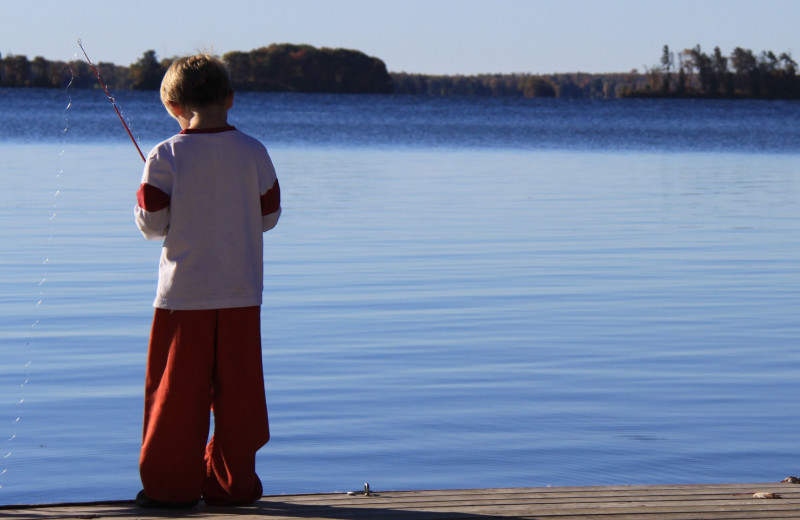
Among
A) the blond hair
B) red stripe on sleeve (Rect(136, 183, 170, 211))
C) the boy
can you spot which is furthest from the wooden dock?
the blond hair

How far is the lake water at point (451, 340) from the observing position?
18.8 ft

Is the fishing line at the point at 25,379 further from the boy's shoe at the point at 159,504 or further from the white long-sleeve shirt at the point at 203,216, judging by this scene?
the boy's shoe at the point at 159,504

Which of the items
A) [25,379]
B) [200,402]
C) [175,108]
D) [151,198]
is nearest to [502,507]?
[200,402]

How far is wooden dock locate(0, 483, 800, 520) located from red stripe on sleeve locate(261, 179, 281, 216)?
3.08ft

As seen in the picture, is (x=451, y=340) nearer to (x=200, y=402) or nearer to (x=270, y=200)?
(x=270, y=200)

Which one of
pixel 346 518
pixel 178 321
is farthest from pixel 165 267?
pixel 346 518

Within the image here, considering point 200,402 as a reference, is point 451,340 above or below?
below

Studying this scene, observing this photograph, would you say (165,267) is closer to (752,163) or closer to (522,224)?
(522,224)

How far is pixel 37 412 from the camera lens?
251 inches

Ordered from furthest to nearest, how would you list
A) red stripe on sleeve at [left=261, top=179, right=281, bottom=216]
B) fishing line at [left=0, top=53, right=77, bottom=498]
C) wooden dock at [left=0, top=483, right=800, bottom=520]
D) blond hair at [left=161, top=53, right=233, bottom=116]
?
fishing line at [left=0, top=53, right=77, bottom=498], red stripe on sleeve at [left=261, top=179, right=281, bottom=216], blond hair at [left=161, top=53, right=233, bottom=116], wooden dock at [left=0, top=483, right=800, bottom=520]

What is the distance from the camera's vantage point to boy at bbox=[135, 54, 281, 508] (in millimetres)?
3723

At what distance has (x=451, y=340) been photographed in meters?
8.20

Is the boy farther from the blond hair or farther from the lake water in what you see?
the lake water

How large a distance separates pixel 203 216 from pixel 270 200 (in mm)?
255
